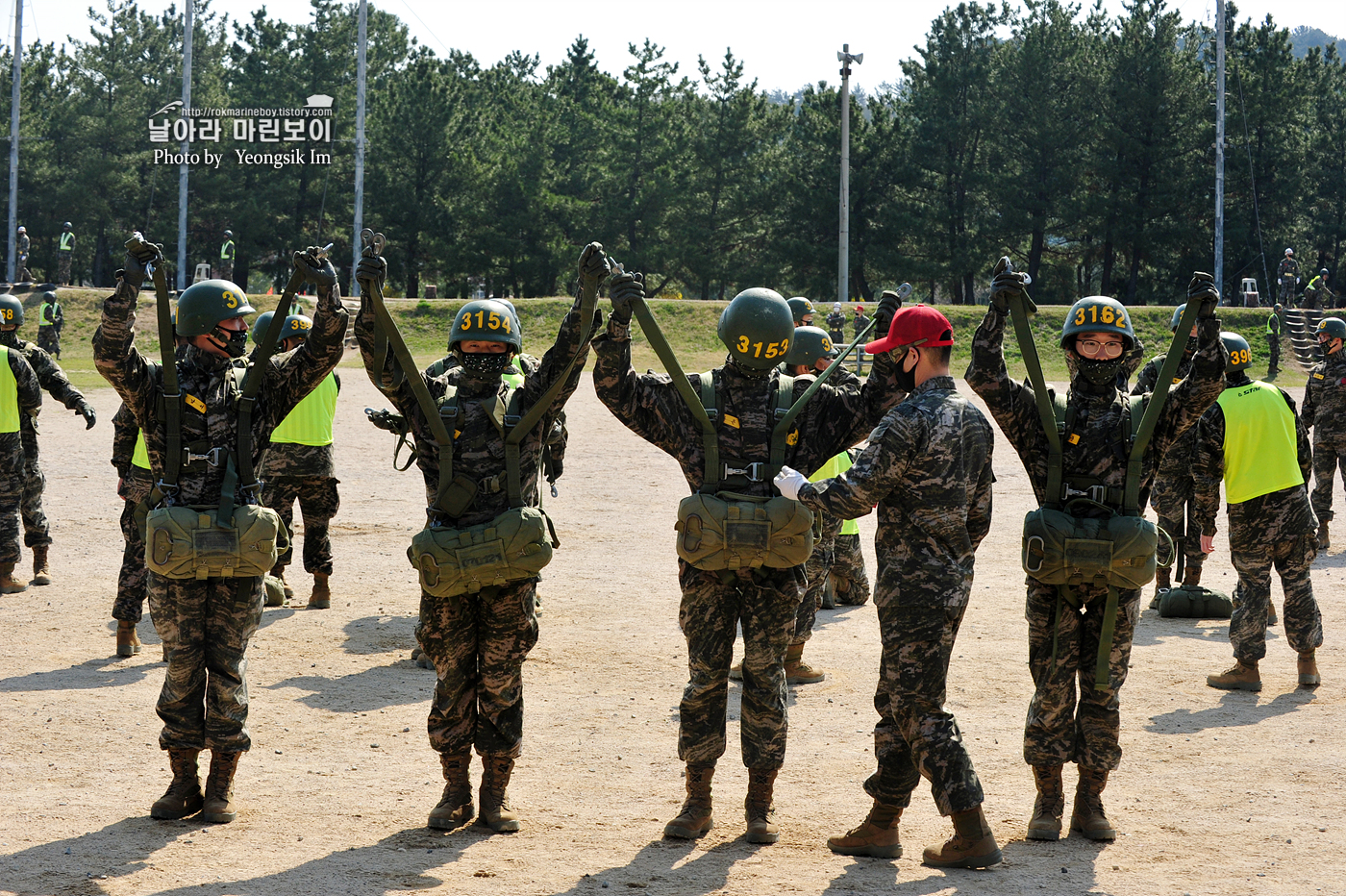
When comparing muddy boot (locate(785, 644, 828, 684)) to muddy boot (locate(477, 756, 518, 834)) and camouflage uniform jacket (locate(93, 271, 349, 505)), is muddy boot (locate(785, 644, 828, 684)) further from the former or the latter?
camouflage uniform jacket (locate(93, 271, 349, 505))

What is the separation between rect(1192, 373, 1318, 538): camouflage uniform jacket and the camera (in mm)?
9188

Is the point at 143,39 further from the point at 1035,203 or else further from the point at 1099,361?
the point at 1099,361

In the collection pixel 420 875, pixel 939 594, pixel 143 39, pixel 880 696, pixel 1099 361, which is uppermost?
pixel 143 39

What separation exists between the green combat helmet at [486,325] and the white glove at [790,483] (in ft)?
4.73

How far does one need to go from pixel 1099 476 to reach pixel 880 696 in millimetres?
1499

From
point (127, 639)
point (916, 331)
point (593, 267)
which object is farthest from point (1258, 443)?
point (127, 639)

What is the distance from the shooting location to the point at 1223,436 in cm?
945

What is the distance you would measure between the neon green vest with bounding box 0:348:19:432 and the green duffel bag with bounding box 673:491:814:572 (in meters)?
8.14

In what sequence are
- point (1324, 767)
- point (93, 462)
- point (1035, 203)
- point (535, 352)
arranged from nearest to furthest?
point (1324, 767)
point (93, 462)
point (535, 352)
point (1035, 203)

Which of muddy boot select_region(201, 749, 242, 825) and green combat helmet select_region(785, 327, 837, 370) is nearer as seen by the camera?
muddy boot select_region(201, 749, 242, 825)

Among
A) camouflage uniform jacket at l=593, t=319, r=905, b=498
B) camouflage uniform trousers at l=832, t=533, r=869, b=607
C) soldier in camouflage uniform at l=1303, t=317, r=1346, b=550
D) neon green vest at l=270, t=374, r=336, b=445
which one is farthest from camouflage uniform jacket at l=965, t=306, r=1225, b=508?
soldier in camouflage uniform at l=1303, t=317, r=1346, b=550

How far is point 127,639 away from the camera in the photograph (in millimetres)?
9703

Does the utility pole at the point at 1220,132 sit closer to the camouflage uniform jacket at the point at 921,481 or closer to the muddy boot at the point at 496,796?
the camouflage uniform jacket at the point at 921,481

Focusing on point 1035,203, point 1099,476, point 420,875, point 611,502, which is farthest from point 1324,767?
point 1035,203
